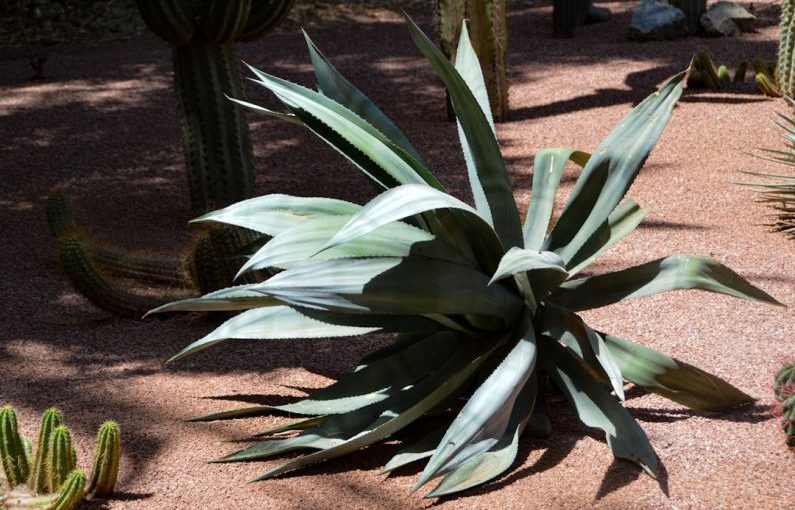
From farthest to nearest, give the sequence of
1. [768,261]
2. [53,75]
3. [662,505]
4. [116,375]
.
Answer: [53,75], [768,261], [116,375], [662,505]

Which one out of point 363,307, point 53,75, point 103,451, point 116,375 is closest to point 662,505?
point 363,307

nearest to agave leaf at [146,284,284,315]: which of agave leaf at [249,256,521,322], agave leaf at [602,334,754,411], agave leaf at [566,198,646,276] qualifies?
agave leaf at [249,256,521,322]

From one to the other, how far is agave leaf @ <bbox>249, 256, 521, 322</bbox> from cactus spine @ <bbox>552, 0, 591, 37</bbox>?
797 cm

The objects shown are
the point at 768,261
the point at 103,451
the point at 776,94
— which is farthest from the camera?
the point at 776,94

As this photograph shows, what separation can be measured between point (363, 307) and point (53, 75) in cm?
737

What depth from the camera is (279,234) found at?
3.03 metres

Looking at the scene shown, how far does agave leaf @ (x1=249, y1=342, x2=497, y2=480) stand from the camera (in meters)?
2.94

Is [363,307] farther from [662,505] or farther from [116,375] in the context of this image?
[116,375]

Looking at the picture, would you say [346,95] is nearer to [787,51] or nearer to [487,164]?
[487,164]

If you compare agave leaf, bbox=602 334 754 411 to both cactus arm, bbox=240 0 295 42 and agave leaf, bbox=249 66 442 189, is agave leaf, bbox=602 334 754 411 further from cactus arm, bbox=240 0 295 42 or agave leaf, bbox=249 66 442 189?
cactus arm, bbox=240 0 295 42

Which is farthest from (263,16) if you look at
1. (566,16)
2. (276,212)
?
(566,16)

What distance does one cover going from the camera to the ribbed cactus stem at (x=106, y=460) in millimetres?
2916

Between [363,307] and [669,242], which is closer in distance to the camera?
[363,307]

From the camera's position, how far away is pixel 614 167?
327 centimetres
